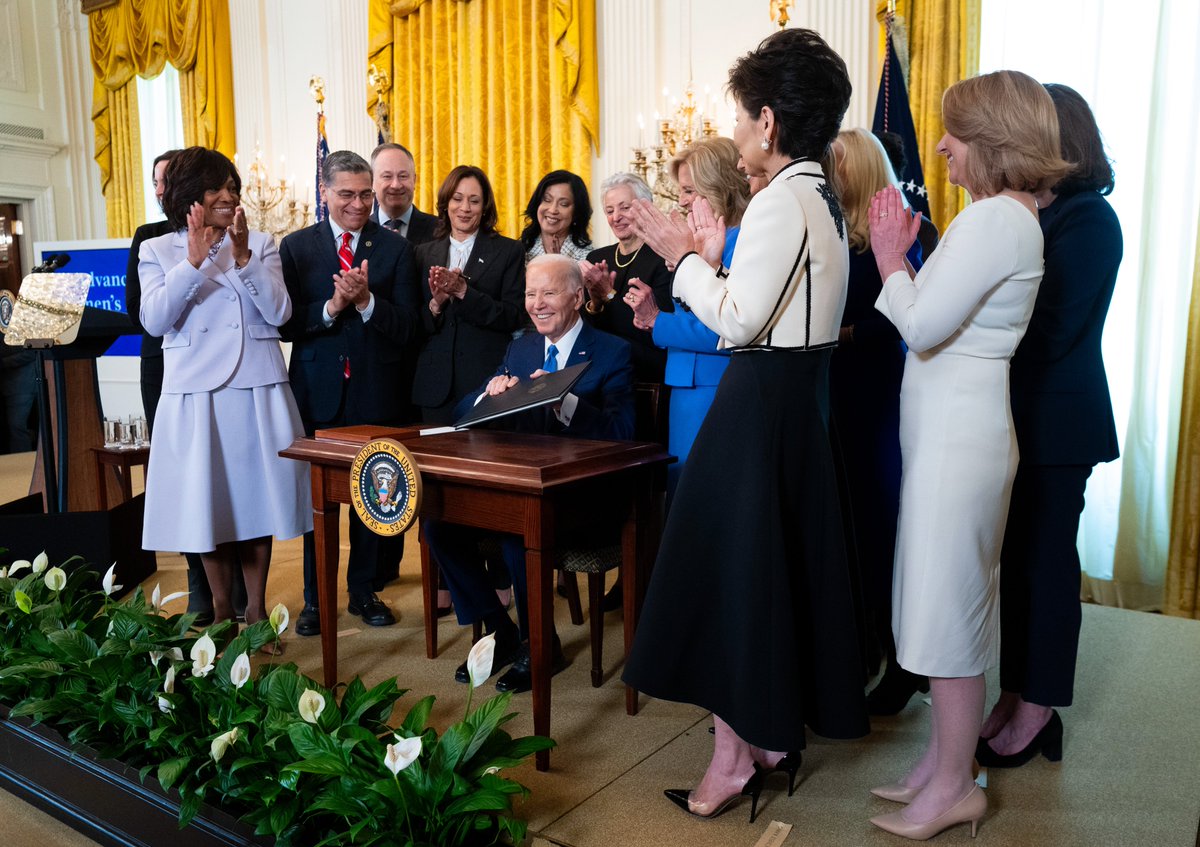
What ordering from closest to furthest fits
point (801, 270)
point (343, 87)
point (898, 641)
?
1. point (801, 270)
2. point (898, 641)
3. point (343, 87)

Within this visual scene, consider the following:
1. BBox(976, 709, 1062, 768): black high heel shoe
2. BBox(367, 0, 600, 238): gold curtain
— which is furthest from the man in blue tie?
BBox(367, 0, 600, 238): gold curtain

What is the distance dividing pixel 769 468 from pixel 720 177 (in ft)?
3.88

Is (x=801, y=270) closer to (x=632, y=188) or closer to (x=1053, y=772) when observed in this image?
(x=1053, y=772)

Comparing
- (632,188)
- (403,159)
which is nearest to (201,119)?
(403,159)

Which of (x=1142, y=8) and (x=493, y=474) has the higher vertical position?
(x=1142, y=8)

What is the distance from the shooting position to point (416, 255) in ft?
13.0

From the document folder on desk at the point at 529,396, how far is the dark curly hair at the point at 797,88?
33.0 inches

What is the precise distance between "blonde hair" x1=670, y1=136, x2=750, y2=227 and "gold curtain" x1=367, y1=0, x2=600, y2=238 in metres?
3.43

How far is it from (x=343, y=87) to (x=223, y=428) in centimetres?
493

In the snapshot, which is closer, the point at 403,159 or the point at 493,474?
the point at 493,474

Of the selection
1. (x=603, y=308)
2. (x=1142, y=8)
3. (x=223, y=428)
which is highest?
(x=1142, y=8)

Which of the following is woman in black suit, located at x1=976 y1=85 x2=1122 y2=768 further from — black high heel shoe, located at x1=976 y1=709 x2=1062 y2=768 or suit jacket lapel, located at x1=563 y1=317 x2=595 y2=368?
suit jacket lapel, located at x1=563 y1=317 x2=595 y2=368

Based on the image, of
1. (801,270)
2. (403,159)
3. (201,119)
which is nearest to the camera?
(801,270)

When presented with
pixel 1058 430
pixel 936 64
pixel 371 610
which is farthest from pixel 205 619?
pixel 936 64
